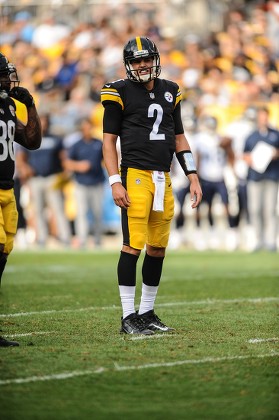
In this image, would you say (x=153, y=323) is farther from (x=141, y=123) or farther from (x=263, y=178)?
(x=263, y=178)

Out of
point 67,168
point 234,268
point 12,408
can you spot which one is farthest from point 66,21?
point 12,408

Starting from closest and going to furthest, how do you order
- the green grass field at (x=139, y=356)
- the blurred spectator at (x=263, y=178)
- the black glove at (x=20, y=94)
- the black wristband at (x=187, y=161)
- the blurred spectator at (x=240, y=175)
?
the green grass field at (x=139, y=356) → the black glove at (x=20, y=94) → the black wristband at (x=187, y=161) → the blurred spectator at (x=263, y=178) → the blurred spectator at (x=240, y=175)

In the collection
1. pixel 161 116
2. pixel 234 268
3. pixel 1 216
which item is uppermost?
pixel 161 116

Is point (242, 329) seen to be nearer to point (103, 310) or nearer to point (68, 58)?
point (103, 310)

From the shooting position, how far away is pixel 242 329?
257 inches

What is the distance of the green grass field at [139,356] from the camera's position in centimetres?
427

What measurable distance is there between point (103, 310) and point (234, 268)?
181 inches

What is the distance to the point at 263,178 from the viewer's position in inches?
610

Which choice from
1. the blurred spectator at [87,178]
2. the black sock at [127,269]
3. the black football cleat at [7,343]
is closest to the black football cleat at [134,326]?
the black sock at [127,269]

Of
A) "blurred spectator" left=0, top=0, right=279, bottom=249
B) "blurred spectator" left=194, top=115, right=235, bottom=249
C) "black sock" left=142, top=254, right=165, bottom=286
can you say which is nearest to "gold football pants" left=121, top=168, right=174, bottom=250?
"black sock" left=142, top=254, right=165, bottom=286

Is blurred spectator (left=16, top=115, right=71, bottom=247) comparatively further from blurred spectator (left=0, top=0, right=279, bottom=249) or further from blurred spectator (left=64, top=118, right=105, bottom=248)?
blurred spectator (left=0, top=0, right=279, bottom=249)

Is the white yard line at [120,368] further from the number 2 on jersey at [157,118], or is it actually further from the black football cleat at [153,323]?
the number 2 on jersey at [157,118]

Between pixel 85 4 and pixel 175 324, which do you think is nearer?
pixel 175 324

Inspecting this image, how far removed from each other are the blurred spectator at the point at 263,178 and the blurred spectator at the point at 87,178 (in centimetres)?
267
